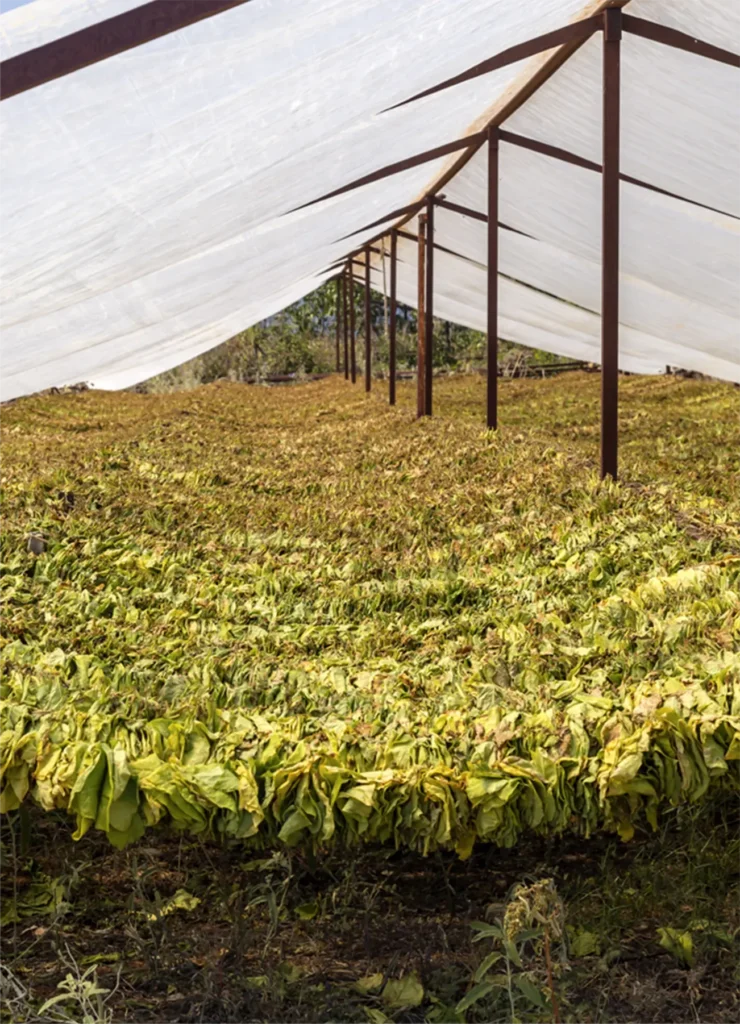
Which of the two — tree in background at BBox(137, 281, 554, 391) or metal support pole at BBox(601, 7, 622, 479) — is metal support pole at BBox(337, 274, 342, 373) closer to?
tree in background at BBox(137, 281, 554, 391)

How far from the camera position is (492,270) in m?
7.99

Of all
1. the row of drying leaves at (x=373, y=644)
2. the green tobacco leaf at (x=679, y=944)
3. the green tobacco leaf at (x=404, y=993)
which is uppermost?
the row of drying leaves at (x=373, y=644)

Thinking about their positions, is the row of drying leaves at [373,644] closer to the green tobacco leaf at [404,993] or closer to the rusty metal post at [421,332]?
the green tobacco leaf at [404,993]

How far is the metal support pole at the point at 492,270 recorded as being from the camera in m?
6.97

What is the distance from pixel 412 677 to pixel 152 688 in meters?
0.71

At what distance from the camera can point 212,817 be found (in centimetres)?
217

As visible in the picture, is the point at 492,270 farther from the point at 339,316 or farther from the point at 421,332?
the point at 339,316

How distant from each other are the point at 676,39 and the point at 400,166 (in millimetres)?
2312

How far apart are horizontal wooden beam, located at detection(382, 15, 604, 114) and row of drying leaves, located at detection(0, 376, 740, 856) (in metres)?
1.94

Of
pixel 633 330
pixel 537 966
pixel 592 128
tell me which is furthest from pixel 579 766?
pixel 633 330

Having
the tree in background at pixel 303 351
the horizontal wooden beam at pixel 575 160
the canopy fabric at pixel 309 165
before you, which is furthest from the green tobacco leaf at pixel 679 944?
the tree in background at pixel 303 351

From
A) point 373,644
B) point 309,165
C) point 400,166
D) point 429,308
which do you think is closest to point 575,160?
point 400,166

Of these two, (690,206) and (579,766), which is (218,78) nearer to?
(579,766)

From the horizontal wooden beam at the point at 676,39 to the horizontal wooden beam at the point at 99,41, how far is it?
3.07m
